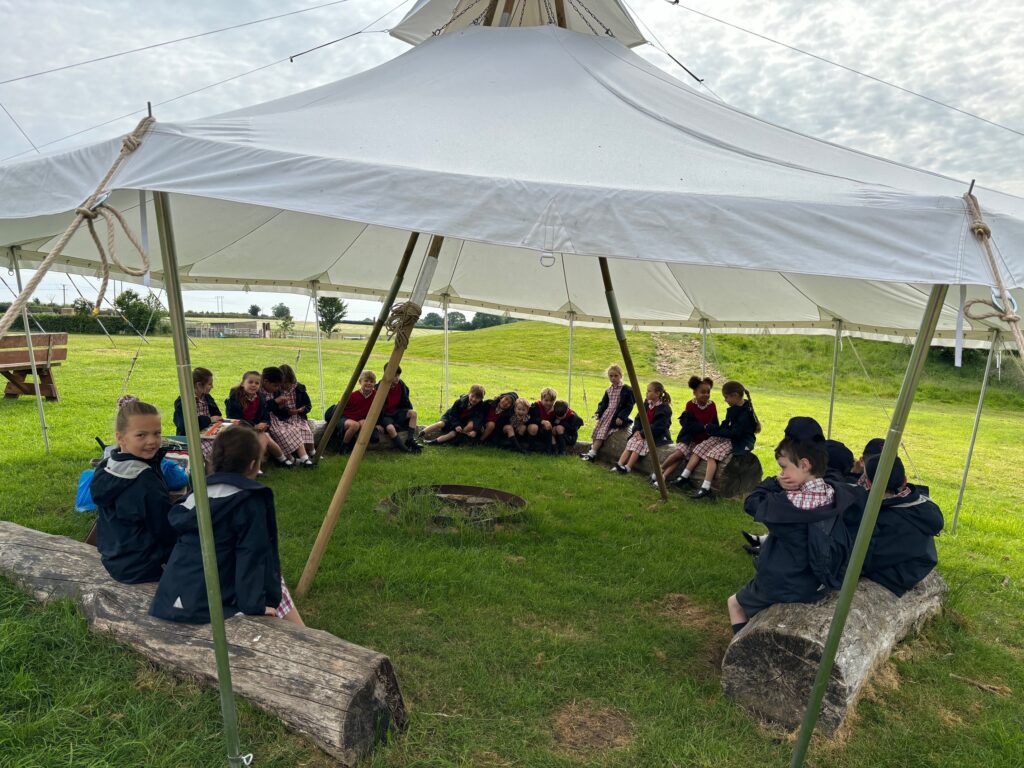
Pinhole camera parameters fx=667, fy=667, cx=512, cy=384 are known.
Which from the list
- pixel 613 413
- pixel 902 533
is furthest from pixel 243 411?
pixel 902 533

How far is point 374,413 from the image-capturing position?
13.0 feet

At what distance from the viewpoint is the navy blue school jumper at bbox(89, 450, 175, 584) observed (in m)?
3.04

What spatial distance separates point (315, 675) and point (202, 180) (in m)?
1.94

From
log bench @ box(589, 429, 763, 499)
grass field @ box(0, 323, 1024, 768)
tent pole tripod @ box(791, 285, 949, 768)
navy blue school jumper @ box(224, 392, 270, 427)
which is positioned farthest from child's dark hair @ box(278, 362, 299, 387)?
tent pole tripod @ box(791, 285, 949, 768)

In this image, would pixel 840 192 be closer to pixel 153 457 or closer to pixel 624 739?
pixel 624 739

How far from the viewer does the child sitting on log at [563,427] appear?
9.34m

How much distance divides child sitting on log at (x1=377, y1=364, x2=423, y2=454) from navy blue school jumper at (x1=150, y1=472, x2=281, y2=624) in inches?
216

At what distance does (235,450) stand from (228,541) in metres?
0.40

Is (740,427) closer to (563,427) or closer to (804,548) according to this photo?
(563,427)

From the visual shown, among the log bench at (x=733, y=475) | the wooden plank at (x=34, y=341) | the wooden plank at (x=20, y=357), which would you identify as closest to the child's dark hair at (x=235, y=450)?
the log bench at (x=733, y=475)

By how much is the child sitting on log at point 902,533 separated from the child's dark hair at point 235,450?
3012 millimetres

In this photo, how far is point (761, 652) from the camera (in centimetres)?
310

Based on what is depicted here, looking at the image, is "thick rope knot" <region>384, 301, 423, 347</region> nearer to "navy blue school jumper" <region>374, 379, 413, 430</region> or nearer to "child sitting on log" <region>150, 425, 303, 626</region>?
"child sitting on log" <region>150, 425, 303, 626</region>

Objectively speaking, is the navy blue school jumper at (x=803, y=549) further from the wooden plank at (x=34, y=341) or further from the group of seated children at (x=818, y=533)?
the wooden plank at (x=34, y=341)
